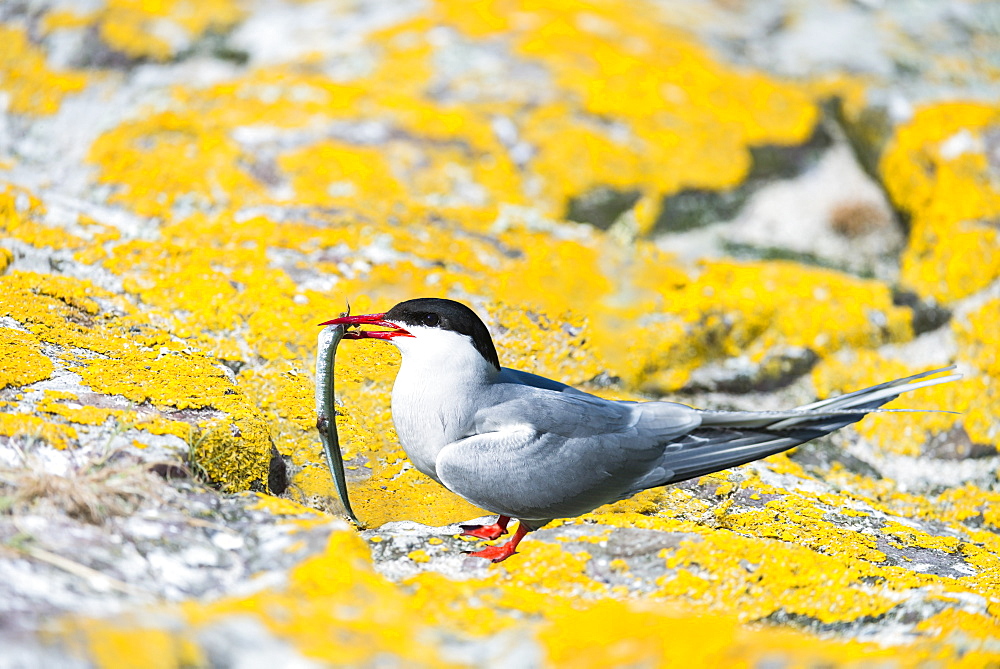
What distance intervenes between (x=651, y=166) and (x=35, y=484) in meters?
4.95

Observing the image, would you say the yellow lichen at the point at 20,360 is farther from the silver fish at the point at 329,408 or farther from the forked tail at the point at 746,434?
the forked tail at the point at 746,434

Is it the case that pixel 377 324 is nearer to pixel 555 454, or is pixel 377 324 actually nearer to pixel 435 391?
pixel 435 391

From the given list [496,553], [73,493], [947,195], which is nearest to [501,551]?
[496,553]

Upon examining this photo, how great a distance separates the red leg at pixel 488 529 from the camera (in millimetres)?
3170

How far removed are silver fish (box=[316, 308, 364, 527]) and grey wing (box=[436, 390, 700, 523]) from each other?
1.57 feet

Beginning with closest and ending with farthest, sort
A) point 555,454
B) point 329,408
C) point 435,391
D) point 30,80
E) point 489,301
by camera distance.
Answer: point 555,454 → point 435,391 → point 329,408 → point 489,301 → point 30,80

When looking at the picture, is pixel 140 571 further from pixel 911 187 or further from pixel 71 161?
pixel 911 187

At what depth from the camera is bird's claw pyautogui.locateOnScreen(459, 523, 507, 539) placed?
3166 millimetres

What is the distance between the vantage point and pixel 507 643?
7.27 ft

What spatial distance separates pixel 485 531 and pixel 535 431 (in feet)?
1.62

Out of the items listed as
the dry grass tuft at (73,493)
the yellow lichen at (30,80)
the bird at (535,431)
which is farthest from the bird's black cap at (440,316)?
the yellow lichen at (30,80)

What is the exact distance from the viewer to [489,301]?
15.6ft

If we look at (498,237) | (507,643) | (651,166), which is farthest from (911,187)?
(507,643)

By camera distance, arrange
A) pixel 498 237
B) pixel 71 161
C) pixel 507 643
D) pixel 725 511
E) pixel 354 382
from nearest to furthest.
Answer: pixel 507 643
pixel 725 511
pixel 354 382
pixel 498 237
pixel 71 161
